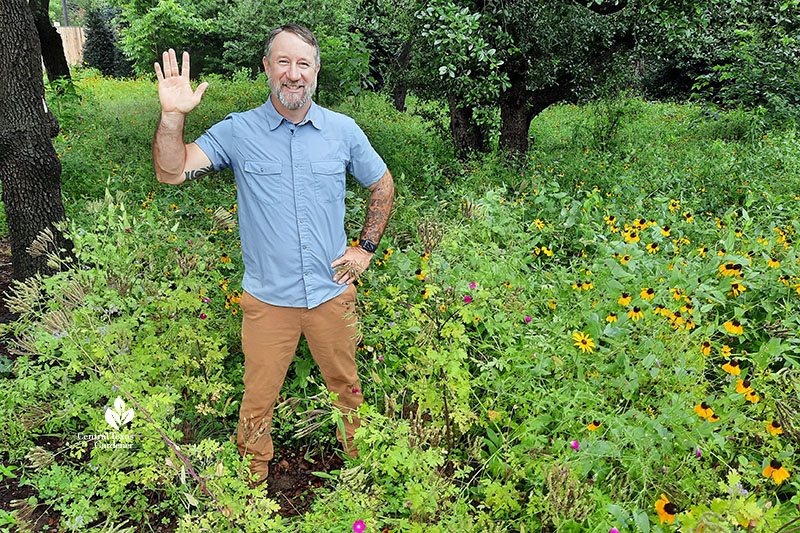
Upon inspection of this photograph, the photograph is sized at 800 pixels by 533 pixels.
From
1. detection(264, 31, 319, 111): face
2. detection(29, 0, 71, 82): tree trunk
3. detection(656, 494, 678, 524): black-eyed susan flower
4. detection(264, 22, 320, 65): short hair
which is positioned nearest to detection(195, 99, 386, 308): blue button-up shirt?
detection(264, 31, 319, 111): face

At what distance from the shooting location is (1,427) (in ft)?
8.75

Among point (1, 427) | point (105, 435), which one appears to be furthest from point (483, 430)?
point (1, 427)

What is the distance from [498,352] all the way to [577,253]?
170 cm

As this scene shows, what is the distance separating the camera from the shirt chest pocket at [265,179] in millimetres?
2260

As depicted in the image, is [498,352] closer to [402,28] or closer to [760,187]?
[760,187]

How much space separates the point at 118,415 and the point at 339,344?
985 millimetres

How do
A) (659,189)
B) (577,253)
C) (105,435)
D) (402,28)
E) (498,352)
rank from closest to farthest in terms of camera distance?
(105,435)
(498,352)
(577,253)
(659,189)
(402,28)

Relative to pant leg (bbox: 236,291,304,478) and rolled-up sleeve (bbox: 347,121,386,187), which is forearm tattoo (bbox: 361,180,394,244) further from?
pant leg (bbox: 236,291,304,478)

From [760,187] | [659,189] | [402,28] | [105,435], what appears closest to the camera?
[105,435]

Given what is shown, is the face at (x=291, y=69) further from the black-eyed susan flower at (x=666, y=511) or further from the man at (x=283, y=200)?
the black-eyed susan flower at (x=666, y=511)

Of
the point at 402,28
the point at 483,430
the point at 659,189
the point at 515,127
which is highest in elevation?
the point at 402,28

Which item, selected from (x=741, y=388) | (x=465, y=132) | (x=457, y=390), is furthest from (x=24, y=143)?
(x=465, y=132)

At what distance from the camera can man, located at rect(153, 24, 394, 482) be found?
219 centimetres

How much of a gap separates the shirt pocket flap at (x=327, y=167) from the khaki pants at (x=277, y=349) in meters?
0.57
